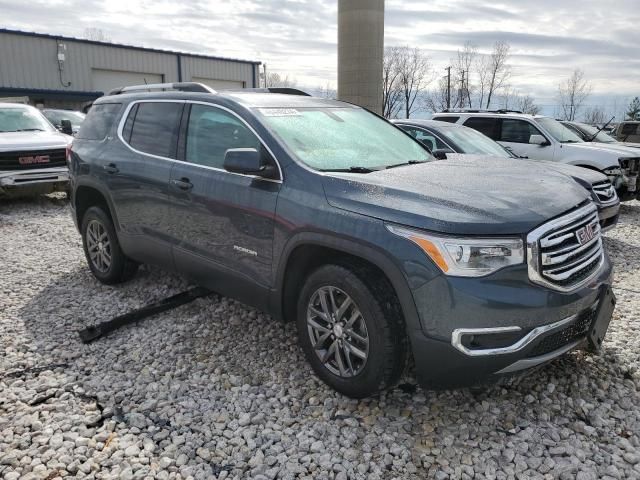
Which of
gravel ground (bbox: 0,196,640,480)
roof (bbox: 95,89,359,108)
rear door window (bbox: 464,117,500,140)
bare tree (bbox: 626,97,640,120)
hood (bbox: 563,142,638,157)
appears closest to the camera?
gravel ground (bbox: 0,196,640,480)

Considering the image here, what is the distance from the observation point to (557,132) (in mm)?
9953

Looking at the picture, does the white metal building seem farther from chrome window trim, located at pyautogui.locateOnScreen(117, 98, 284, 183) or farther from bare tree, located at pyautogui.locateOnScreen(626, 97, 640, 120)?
bare tree, located at pyautogui.locateOnScreen(626, 97, 640, 120)

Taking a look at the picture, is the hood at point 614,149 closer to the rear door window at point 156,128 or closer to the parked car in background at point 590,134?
the parked car in background at point 590,134

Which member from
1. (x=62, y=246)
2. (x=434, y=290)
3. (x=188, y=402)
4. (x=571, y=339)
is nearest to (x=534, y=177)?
(x=571, y=339)

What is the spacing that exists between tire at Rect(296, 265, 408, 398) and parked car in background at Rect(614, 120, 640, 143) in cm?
1801

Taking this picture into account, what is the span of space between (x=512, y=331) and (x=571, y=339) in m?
0.47

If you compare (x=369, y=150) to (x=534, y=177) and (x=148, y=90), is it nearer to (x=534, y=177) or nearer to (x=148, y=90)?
(x=534, y=177)

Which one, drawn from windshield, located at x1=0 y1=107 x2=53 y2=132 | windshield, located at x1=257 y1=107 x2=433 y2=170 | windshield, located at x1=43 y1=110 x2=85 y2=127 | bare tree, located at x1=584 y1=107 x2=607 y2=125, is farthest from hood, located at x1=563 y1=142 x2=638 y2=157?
bare tree, located at x1=584 y1=107 x2=607 y2=125

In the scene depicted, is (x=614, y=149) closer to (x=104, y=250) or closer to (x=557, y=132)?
(x=557, y=132)

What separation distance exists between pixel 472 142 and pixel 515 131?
294 cm

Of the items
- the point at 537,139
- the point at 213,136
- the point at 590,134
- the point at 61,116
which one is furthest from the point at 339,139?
the point at 61,116

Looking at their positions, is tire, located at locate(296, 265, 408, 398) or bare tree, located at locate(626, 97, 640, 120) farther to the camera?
bare tree, located at locate(626, 97, 640, 120)

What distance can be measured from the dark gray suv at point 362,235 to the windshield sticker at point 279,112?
0.02m

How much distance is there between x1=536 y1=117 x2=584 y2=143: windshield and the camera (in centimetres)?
982
